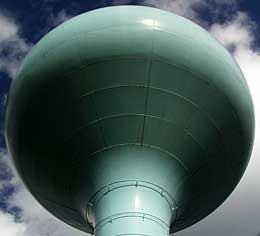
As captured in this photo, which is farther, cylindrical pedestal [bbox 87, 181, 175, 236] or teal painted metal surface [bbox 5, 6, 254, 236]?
teal painted metal surface [bbox 5, 6, 254, 236]

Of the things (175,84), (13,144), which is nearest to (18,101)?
(13,144)

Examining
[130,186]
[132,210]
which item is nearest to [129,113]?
[130,186]

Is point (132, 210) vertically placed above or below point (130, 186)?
below

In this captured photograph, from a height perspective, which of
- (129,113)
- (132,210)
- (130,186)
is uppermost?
(129,113)

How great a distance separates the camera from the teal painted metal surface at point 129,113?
1168 cm

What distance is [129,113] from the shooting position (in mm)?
11797

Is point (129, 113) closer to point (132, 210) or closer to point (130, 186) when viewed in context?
point (130, 186)

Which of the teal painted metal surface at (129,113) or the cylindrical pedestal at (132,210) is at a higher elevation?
the teal painted metal surface at (129,113)

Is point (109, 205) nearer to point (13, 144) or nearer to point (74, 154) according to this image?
point (74, 154)

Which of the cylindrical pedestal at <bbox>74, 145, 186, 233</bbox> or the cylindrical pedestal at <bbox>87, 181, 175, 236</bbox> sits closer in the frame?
the cylindrical pedestal at <bbox>87, 181, 175, 236</bbox>

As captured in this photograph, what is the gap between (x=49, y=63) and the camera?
1212cm

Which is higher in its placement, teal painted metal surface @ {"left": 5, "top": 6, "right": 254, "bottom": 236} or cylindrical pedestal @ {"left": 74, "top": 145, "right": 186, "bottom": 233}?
teal painted metal surface @ {"left": 5, "top": 6, "right": 254, "bottom": 236}

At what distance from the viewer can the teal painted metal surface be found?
1168 centimetres

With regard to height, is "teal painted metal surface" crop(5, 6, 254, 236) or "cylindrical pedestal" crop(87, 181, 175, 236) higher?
"teal painted metal surface" crop(5, 6, 254, 236)
